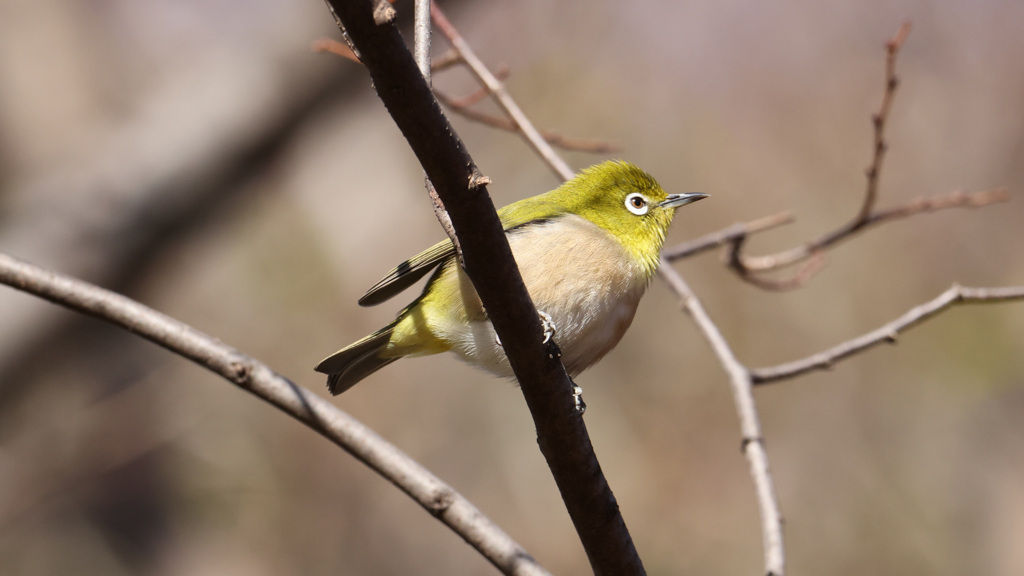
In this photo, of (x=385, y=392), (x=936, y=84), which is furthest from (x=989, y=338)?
(x=385, y=392)

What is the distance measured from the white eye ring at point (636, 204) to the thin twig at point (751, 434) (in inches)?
11.6

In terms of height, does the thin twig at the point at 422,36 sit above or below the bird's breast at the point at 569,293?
above

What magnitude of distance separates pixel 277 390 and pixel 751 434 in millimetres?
1895

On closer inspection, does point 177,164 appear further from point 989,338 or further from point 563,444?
point 989,338

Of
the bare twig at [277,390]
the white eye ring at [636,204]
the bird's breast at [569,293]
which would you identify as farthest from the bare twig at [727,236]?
the bare twig at [277,390]

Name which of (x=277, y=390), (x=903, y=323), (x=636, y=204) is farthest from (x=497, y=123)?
(x=277, y=390)

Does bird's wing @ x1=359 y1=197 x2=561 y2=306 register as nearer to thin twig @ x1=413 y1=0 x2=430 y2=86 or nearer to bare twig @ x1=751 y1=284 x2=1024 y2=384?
thin twig @ x1=413 y1=0 x2=430 y2=86

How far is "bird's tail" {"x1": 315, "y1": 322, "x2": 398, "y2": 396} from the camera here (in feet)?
11.8

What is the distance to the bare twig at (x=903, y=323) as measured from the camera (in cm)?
311

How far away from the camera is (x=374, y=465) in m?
2.53

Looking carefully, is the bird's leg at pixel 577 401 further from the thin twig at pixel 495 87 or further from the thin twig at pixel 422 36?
the thin twig at pixel 495 87

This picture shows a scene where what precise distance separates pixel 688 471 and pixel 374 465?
7911 mm

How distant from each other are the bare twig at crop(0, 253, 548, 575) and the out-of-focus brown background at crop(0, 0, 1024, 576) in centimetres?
556

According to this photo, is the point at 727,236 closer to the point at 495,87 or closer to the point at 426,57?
the point at 495,87
